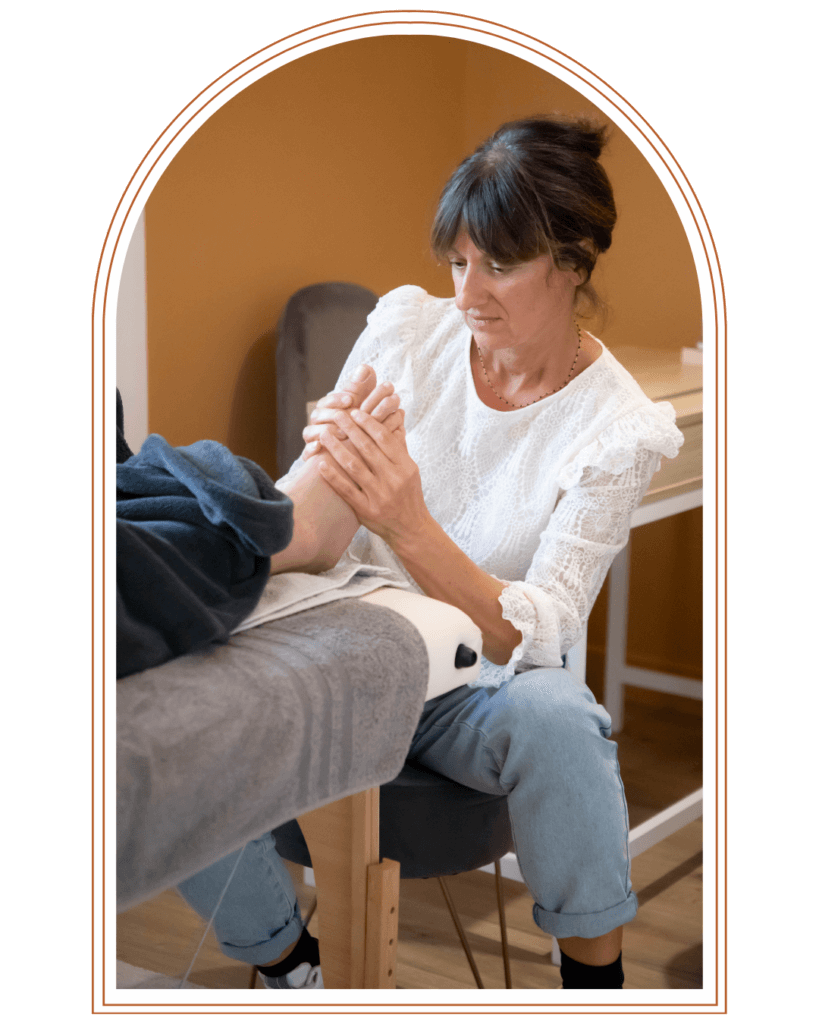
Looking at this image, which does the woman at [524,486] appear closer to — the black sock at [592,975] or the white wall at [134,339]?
the black sock at [592,975]

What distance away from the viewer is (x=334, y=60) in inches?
34.5

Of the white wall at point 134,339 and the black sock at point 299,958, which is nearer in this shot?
the black sock at point 299,958

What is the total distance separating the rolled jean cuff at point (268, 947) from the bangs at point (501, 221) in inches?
22.0

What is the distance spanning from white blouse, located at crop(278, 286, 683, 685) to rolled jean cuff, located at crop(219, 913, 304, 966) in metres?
0.25

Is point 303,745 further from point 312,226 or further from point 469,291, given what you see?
point 312,226

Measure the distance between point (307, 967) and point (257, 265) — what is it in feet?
3.05

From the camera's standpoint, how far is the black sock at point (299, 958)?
30.7 inches

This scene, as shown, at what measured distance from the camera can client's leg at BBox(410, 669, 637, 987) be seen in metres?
0.73

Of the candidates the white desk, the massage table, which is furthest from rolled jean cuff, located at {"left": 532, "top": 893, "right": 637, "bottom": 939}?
the white desk

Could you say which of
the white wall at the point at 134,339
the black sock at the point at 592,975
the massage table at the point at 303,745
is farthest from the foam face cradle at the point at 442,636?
the white wall at the point at 134,339

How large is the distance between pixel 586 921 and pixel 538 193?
55 centimetres

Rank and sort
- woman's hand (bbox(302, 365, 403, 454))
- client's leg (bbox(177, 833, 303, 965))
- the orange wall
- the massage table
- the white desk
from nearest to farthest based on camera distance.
A: the massage table, client's leg (bbox(177, 833, 303, 965)), woman's hand (bbox(302, 365, 403, 454)), the orange wall, the white desk

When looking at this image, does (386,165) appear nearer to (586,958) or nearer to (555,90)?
(555,90)

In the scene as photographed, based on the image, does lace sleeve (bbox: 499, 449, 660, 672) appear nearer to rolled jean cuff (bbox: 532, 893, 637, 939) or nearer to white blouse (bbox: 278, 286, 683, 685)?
white blouse (bbox: 278, 286, 683, 685)
